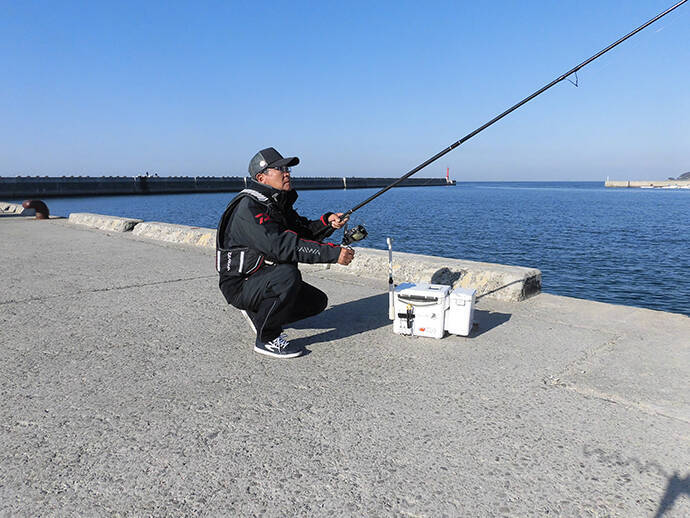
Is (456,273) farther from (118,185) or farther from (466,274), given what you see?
(118,185)

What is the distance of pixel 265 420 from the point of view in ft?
9.11

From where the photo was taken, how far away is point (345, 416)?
9.25ft

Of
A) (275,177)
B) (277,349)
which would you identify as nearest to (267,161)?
(275,177)

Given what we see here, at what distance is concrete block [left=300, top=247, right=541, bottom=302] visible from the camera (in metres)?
5.39

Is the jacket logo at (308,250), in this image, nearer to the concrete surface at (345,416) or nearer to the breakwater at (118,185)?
the concrete surface at (345,416)

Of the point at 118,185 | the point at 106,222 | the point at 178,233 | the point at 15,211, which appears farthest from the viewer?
the point at 118,185

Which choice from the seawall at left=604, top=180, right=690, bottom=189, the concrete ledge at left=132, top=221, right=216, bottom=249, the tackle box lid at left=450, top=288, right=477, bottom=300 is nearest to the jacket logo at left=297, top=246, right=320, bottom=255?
the tackle box lid at left=450, top=288, right=477, bottom=300

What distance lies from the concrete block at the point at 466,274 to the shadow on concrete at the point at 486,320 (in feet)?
1.76

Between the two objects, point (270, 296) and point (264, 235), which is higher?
point (264, 235)

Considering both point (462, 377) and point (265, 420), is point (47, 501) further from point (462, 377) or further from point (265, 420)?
point (462, 377)

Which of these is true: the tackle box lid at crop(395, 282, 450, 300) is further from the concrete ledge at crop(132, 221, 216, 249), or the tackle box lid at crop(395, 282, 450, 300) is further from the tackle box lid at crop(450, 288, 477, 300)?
the concrete ledge at crop(132, 221, 216, 249)

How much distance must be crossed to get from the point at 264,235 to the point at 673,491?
2.65m

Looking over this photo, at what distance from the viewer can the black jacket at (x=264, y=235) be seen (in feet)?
11.7

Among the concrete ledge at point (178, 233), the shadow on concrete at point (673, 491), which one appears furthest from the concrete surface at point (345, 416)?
the concrete ledge at point (178, 233)
